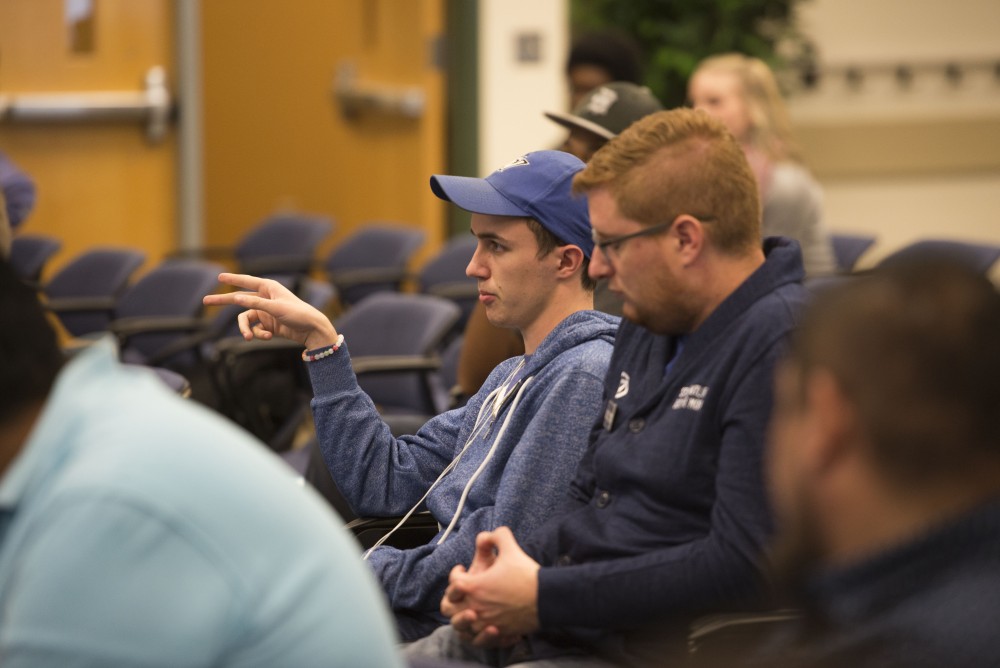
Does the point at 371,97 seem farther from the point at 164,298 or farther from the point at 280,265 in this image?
the point at 164,298

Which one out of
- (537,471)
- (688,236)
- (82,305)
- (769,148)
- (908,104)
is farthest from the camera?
(908,104)

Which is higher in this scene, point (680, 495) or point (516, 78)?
point (516, 78)

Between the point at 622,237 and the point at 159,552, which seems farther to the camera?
the point at 622,237

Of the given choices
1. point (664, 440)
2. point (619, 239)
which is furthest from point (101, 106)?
point (664, 440)

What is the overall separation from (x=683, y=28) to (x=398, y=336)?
4.42 meters

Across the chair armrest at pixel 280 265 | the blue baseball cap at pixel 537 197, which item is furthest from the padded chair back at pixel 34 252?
the blue baseball cap at pixel 537 197

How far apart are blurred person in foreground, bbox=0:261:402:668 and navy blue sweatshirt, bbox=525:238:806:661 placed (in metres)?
0.65

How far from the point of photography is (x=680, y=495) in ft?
5.66

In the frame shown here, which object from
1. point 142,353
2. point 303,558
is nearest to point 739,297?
point 303,558

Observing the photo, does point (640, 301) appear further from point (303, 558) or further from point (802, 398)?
point (303, 558)

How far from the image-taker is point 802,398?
3.44ft

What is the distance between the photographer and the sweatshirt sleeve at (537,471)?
1981 millimetres

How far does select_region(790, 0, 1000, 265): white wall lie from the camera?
883 cm

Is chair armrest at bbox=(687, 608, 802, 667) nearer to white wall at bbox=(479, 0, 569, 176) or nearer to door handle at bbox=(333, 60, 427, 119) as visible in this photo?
white wall at bbox=(479, 0, 569, 176)
